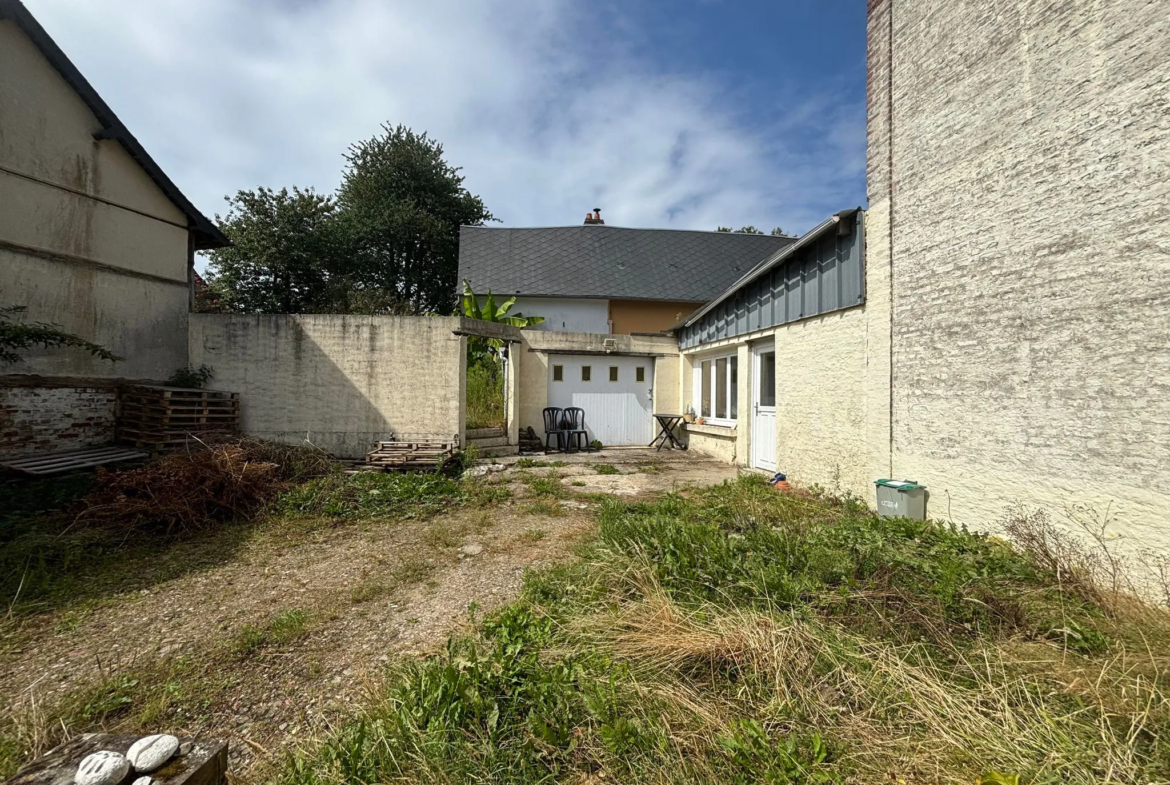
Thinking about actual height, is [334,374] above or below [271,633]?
above

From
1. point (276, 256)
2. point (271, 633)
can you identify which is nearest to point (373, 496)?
point (271, 633)

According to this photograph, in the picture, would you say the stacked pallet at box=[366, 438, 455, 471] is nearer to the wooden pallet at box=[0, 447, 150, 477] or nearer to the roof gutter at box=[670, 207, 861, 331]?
the wooden pallet at box=[0, 447, 150, 477]

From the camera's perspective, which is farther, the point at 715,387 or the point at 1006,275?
the point at 715,387

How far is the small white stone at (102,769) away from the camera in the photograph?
1587mm

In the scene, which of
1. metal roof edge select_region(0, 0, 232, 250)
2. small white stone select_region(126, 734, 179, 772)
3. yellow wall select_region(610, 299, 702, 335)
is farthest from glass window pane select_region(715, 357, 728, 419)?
metal roof edge select_region(0, 0, 232, 250)

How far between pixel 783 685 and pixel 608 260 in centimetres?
1849

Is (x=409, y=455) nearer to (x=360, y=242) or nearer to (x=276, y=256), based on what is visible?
(x=276, y=256)

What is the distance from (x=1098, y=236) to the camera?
3.67m

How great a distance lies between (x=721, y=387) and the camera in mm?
10523

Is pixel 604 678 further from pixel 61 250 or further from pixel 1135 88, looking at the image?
pixel 61 250

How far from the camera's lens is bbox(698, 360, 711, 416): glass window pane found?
1110cm

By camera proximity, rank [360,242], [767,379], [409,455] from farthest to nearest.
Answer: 1. [360,242]
2. [767,379]
3. [409,455]

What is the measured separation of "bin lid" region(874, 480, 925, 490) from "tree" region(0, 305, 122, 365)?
1096 centimetres

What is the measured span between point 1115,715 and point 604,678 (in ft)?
7.12
